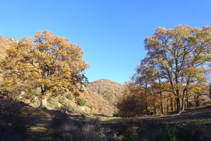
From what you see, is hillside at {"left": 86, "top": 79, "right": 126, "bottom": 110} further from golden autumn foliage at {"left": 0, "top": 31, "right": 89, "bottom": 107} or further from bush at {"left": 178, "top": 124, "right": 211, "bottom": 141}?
bush at {"left": 178, "top": 124, "right": 211, "bottom": 141}

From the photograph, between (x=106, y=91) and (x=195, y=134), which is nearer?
(x=195, y=134)

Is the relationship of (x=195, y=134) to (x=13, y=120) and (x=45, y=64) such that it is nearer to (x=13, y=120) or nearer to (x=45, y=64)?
(x=13, y=120)

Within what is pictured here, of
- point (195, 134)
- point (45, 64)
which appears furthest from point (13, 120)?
point (45, 64)

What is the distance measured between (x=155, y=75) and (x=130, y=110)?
22.7 ft

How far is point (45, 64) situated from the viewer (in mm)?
17969

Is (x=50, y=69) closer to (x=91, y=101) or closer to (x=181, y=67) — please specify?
(x=181, y=67)

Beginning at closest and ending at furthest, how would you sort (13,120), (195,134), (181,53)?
1. (13,120)
2. (195,134)
3. (181,53)

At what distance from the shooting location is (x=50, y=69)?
18047mm

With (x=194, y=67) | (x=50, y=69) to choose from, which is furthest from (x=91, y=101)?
(x=194, y=67)

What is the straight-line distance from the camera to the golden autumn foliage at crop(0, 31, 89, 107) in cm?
1563

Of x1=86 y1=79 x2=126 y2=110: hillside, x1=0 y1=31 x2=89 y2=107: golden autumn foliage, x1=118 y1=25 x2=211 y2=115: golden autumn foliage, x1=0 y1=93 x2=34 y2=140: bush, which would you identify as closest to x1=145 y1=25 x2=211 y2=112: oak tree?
x1=118 y1=25 x2=211 y2=115: golden autumn foliage

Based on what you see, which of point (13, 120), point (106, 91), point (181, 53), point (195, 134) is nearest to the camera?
point (13, 120)

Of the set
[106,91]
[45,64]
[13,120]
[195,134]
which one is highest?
[45,64]

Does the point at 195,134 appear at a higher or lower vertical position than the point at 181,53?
lower
